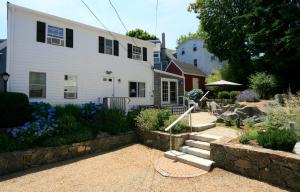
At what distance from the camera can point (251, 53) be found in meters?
21.6

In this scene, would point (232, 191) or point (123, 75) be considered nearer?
point (232, 191)

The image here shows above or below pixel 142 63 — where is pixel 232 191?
below

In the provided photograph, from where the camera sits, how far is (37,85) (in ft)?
38.1

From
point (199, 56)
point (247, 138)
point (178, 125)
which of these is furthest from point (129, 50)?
point (199, 56)

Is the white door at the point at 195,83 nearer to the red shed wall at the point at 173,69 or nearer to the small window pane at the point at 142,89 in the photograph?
the red shed wall at the point at 173,69

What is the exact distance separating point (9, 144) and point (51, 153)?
53.7 inches

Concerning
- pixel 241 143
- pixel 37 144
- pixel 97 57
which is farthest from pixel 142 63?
pixel 241 143

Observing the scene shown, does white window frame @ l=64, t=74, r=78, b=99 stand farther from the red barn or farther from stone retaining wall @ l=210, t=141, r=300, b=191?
the red barn

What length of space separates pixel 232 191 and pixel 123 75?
11.1 meters

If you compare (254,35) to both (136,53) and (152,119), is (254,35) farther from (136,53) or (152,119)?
(152,119)

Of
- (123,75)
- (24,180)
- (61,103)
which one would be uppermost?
(123,75)

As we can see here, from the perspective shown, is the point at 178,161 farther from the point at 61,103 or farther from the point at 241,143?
the point at 61,103

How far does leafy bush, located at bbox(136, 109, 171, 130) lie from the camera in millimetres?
10118

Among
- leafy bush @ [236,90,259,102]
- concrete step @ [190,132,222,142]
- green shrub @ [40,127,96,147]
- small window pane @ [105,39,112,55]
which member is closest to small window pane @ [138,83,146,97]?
small window pane @ [105,39,112,55]
